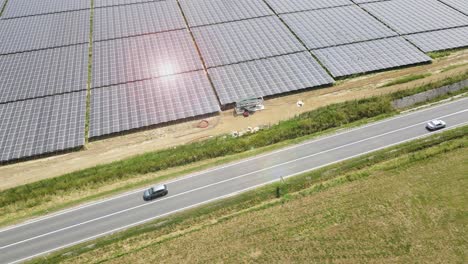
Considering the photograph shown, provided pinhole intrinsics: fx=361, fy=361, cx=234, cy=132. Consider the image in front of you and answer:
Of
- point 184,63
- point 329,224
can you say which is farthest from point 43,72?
point 329,224

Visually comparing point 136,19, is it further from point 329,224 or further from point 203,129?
point 329,224

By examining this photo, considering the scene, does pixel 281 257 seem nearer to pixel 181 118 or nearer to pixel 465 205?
pixel 465 205

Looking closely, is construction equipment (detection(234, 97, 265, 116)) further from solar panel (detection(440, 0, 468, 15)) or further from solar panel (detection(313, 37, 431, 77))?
solar panel (detection(440, 0, 468, 15))

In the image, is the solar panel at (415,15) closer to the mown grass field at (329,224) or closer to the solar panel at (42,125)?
the mown grass field at (329,224)

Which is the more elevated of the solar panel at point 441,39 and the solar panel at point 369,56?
the solar panel at point 441,39

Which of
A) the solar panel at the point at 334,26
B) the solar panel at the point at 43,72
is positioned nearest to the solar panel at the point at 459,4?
the solar panel at the point at 334,26

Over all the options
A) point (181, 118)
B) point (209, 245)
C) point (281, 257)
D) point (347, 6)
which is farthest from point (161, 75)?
point (347, 6)
